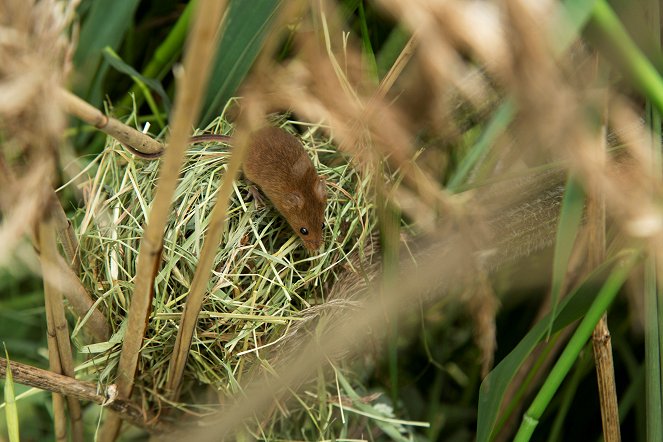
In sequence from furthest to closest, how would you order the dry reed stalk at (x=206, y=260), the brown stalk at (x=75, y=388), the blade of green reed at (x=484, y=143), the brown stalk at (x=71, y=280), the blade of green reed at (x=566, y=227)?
the blade of green reed at (x=484, y=143)
the brown stalk at (x=75, y=388)
the brown stalk at (x=71, y=280)
the blade of green reed at (x=566, y=227)
the dry reed stalk at (x=206, y=260)

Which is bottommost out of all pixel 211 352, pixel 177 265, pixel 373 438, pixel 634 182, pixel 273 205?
pixel 373 438

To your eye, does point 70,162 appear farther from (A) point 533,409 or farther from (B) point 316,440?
(A) point 533,409

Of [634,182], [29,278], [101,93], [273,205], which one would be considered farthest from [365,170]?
[29,278]

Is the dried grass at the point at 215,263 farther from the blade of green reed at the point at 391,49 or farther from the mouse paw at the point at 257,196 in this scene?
the blade of green reed at the point at 391,49

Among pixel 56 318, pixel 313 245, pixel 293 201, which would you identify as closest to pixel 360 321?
pixel 313 245

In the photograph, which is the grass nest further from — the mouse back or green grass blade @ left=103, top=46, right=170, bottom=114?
green grass blade @ left=103, top=46, right=170, bottom=114

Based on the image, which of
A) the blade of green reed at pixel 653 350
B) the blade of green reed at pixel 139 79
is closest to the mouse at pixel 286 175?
the blade of green reed at pixel 139 79
